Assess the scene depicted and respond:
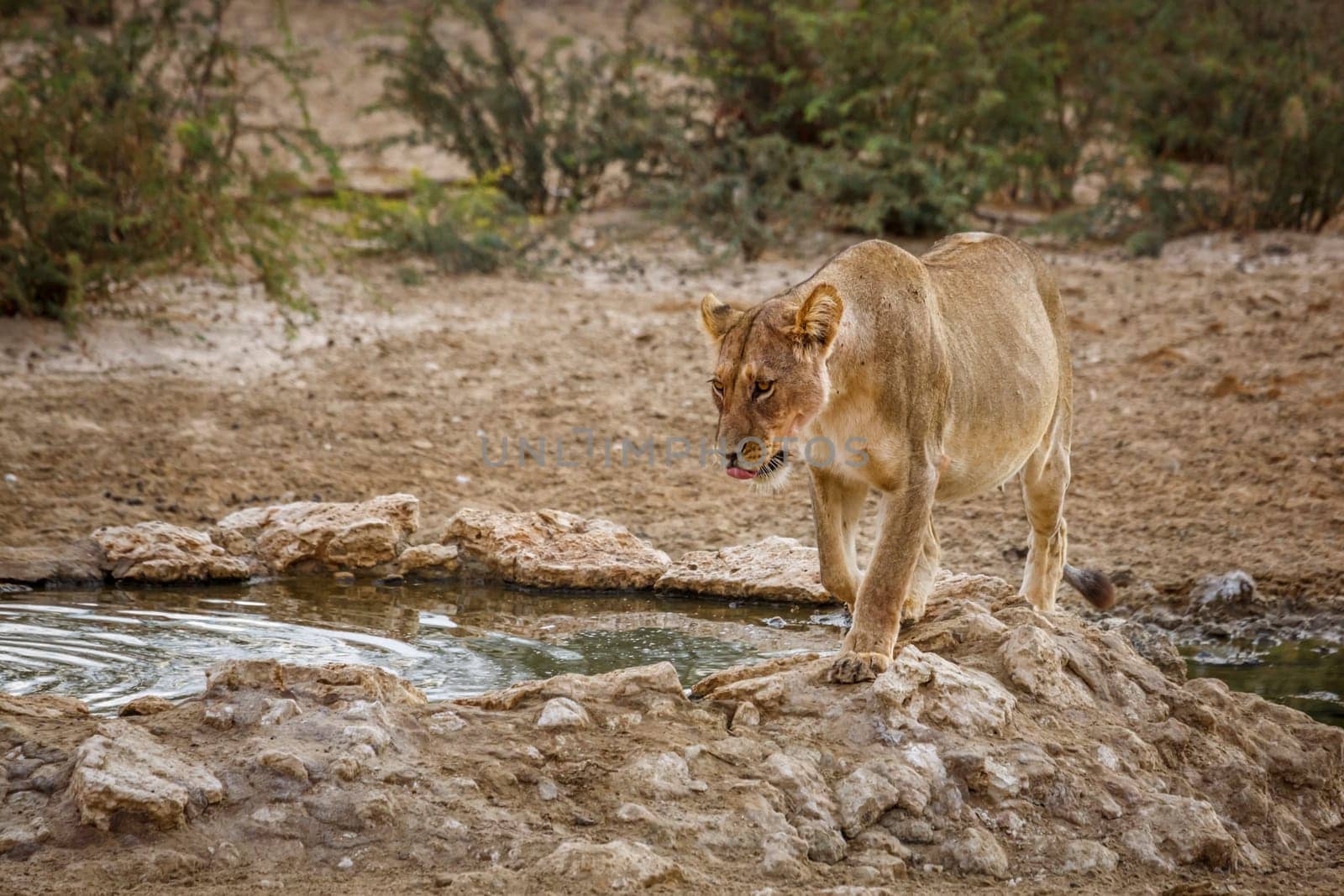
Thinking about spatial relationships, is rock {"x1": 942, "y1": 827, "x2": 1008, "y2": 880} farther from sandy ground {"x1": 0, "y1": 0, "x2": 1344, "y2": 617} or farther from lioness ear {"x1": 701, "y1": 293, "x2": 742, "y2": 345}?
sandy ground {"x1": 0, "y1": 0, "x2": 1344, "y2": 617}

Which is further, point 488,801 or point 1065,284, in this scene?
point 1065,284

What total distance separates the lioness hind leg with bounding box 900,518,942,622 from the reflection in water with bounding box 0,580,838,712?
0.76 metres

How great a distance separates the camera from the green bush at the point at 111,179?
34.2 feet

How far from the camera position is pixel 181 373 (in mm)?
10156

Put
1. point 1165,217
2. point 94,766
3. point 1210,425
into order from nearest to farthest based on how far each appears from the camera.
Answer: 1. point 94,766
2. point 1210,425
3. point 1165,217

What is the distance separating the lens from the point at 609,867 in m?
3.71

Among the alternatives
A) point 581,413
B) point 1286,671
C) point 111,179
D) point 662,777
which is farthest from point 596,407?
point 662,777

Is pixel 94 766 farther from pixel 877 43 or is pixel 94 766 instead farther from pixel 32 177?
pixel 877 43

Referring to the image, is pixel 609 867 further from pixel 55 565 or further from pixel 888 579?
pixel 55 565

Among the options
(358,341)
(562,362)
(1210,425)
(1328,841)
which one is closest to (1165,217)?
(1210,425)

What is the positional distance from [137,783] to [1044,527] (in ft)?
12.1

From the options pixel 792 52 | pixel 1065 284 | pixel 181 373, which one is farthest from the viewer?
pixel 792 52

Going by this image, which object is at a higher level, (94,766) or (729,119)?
(729,119)

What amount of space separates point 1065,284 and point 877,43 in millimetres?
3575
